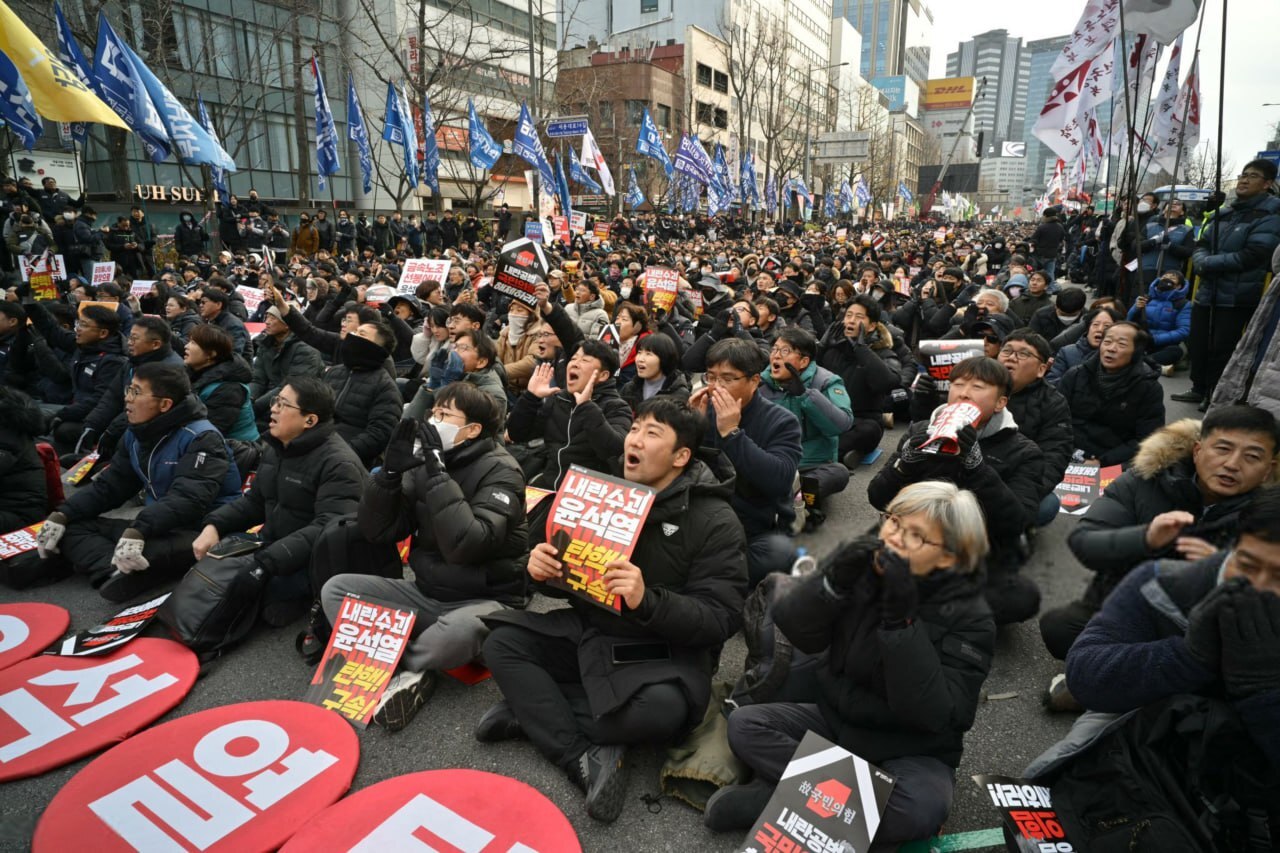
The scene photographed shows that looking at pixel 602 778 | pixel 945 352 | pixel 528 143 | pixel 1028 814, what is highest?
pixel 528 143

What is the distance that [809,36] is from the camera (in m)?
77.1

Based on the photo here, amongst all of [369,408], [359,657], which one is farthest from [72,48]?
[359,657]

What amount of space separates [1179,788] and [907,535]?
1180mm

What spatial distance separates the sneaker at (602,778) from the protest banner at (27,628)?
3.23 metres

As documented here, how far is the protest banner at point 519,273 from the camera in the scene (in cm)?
545

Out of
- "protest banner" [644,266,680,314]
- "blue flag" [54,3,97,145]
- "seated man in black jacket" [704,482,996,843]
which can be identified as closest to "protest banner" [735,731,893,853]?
"seated man in black jacket" [704,482,996,843]

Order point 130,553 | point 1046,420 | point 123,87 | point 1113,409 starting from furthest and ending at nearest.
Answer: point 123,87 → point 1113,409 → point 1046,420 → point 130,553

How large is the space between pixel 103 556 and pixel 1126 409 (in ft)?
23.2

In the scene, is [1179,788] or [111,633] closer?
[1179,788]

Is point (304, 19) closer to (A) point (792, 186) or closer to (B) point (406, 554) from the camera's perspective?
Result: (A) point (792, 186)

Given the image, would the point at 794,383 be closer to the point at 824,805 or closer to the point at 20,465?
the point at 824,805

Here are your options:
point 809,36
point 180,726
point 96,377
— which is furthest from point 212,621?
point 809,36

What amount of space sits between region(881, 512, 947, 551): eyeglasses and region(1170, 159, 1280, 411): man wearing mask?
5.99m

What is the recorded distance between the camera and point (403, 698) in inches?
134
